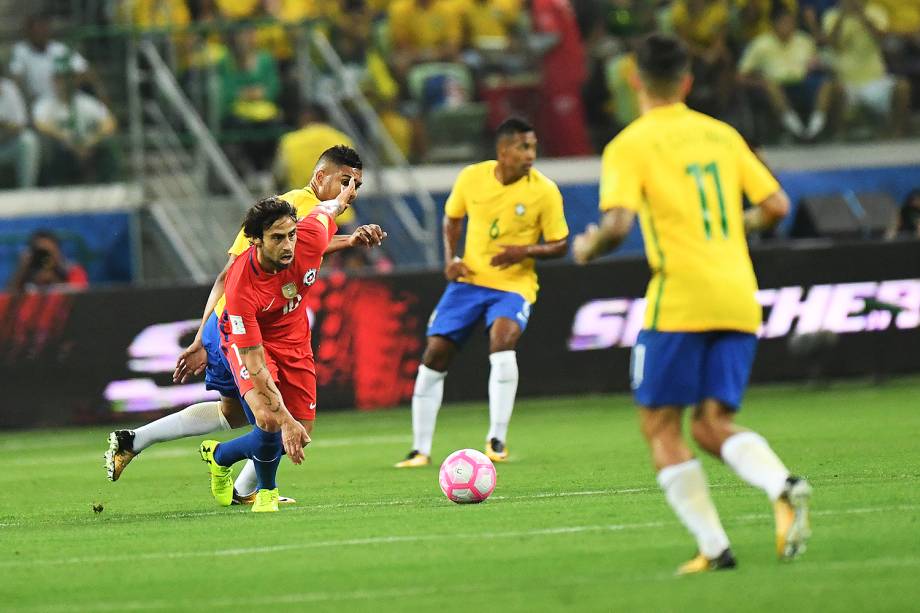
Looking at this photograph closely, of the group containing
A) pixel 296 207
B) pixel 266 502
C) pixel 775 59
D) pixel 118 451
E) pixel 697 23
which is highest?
pixel 697 23

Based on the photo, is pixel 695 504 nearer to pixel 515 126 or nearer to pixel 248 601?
pixel 248 601

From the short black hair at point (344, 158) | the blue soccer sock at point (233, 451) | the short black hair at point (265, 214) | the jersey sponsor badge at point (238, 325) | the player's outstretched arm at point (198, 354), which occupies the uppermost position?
the short black hair at point (344, 158)

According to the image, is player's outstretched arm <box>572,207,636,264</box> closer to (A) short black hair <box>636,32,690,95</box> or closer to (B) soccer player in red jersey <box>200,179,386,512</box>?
(A) short black hair <box>636,32,690,95</box>

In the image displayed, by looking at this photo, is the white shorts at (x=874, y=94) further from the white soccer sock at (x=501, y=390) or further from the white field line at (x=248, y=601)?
the white field line at (x=248, y=601)

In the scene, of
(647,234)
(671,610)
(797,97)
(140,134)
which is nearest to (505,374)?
(647,234)

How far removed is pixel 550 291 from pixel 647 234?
10.8 m

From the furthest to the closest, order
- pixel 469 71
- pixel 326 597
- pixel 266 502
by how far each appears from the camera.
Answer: pixel 469 71, pixel 266 502, pixel 326 597

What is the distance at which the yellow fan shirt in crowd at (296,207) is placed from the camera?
10.3 metres

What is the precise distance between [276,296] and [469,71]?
12.1m

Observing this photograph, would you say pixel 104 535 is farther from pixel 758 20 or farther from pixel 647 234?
pixel 758 20

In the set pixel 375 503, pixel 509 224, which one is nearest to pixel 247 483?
pixel 375 503

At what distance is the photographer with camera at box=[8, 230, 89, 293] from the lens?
1808 centimetres

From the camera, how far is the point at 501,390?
1270 centimetres

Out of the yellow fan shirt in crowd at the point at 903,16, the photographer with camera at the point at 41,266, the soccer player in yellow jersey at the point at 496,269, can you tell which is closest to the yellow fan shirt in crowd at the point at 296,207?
the soccer player in yellow jersey at the point at 496,269
